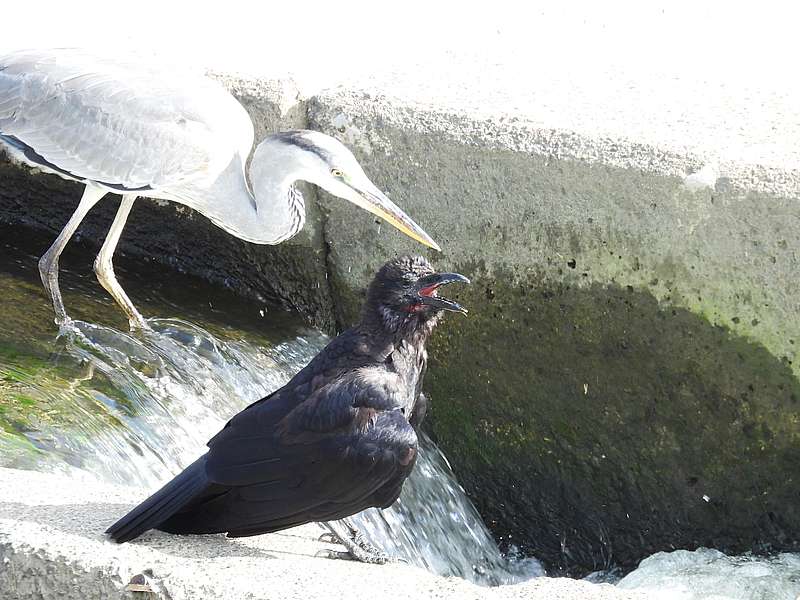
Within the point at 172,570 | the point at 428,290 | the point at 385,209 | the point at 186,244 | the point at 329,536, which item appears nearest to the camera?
the point at 172,570

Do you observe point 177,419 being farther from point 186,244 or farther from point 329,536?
point 186,244

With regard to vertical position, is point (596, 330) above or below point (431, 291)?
below

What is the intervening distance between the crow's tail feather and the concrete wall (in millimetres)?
2069

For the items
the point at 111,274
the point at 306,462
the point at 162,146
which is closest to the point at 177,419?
the point at 111,274

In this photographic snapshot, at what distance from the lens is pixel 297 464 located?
3.15m

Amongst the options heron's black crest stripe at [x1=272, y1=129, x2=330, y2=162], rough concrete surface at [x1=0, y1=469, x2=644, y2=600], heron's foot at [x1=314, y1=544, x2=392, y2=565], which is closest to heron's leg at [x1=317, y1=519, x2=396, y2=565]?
heron's foot at [x1=314, y1=544, x2=392, y2=565]

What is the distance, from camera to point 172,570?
288 cm

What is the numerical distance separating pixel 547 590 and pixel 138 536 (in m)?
0.97

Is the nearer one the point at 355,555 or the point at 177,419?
the point at 355,555

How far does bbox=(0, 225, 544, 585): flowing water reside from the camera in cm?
407

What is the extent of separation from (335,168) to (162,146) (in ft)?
2.05

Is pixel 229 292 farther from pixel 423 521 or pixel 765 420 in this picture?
pixel 765 420

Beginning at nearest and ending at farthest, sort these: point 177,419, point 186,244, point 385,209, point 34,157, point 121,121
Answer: point 177,419 → point 385,209 → point 121,121 → point 34,157 → point 186,244

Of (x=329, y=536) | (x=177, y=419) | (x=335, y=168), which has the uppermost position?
(x=335, y=168)
